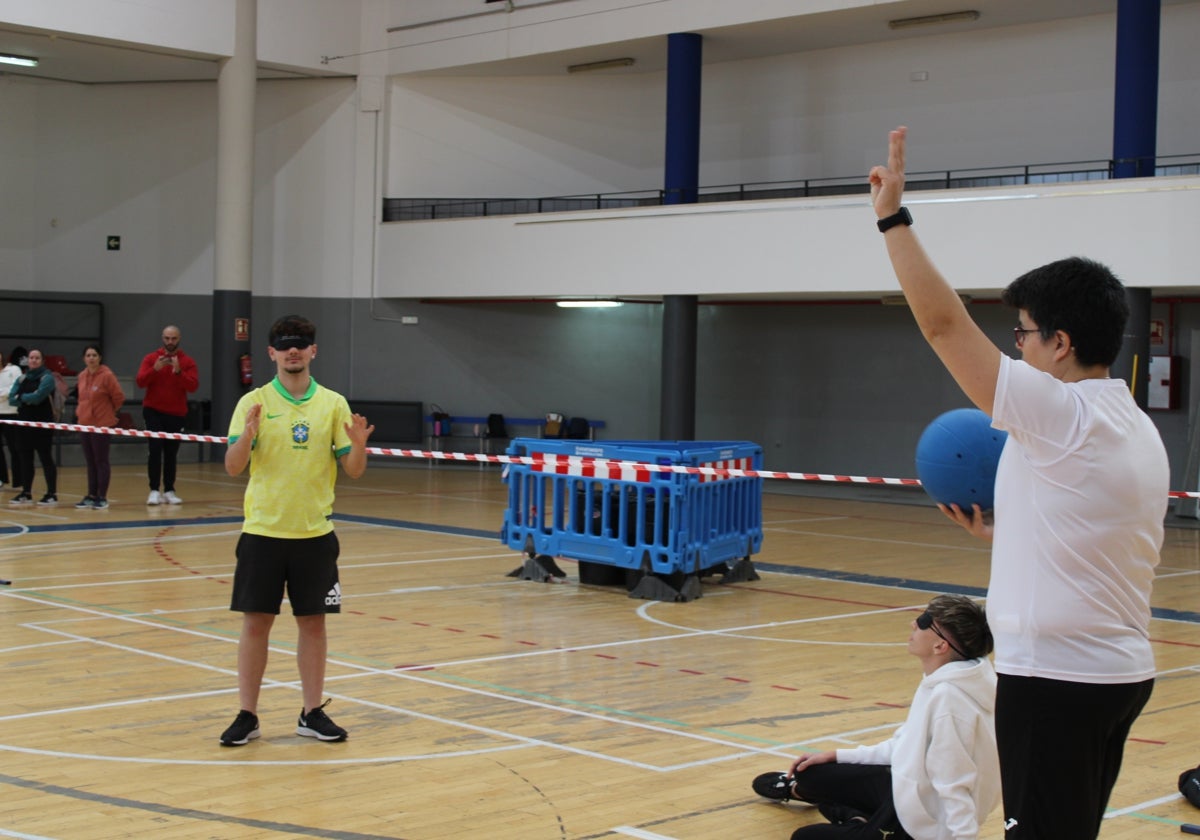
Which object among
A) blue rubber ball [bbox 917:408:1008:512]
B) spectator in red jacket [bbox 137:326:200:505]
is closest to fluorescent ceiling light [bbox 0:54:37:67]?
spectator in red jacket [bbox 137:326:200:505]

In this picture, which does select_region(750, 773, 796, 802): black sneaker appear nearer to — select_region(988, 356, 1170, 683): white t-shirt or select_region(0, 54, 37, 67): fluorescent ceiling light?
select_region(988, 356, 1170, 683): white t-shirt

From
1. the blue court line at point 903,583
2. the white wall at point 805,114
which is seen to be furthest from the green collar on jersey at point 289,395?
the white wall at point 805,114

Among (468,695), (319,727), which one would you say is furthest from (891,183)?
(468,695)

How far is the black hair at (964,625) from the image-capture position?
4168 mm

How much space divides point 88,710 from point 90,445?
9.20m

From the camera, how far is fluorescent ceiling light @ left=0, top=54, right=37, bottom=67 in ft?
70.6

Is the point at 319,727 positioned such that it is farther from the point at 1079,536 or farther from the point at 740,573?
the point at 740,573

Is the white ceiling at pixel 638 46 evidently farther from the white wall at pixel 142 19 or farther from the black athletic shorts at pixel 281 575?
the black athletic shorts at pixel 281 575

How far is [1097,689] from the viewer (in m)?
2.63

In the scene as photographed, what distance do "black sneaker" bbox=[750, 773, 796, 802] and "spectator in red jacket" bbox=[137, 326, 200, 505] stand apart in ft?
37.1

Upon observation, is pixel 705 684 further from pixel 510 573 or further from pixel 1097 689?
pixel 1097 689

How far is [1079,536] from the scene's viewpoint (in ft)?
8.63

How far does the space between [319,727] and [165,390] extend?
10.3 m

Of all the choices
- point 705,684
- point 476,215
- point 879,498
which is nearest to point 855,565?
point 705,684
